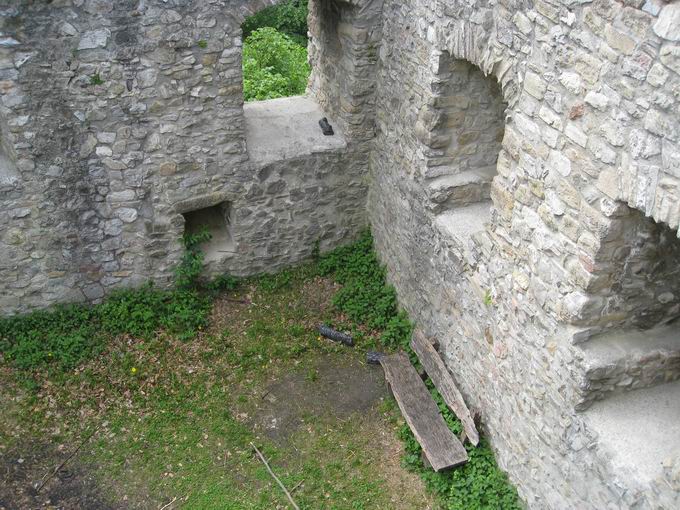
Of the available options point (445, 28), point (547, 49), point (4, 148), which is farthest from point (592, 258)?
point (4, 148)

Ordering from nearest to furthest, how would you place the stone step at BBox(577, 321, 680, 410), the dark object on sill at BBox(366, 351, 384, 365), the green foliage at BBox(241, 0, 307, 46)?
the stone step at BBox(577, 321, 680, 410)
the dark object on sill at BBox(366, 351, 384, 365)
the green foliage at BBox(241, 0, 307, 46)

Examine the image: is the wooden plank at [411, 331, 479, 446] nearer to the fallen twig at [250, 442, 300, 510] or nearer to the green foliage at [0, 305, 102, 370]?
the fallen twig at [250, 442, 300, 510]

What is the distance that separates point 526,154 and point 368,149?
9.96 ft

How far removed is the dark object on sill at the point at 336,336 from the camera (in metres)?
6.89

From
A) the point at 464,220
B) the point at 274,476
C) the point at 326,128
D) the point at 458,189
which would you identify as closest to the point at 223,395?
the point at 274,476

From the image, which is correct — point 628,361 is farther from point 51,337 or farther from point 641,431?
point 51,337

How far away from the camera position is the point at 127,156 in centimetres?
634

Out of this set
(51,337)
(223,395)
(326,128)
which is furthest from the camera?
(326,128)

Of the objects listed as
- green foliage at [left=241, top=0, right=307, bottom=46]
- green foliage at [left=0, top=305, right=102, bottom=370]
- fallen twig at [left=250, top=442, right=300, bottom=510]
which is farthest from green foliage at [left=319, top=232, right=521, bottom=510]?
green foliage at [left=241, top=0, right=307, bottom=46]

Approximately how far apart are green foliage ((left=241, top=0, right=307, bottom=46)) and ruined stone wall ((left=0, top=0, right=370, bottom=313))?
30.3ft

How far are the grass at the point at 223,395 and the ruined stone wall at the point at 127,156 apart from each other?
0.39 meters

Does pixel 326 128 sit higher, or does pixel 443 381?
pixel 326 128

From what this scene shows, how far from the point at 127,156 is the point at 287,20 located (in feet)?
33.7

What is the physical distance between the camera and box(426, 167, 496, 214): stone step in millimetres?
6012
